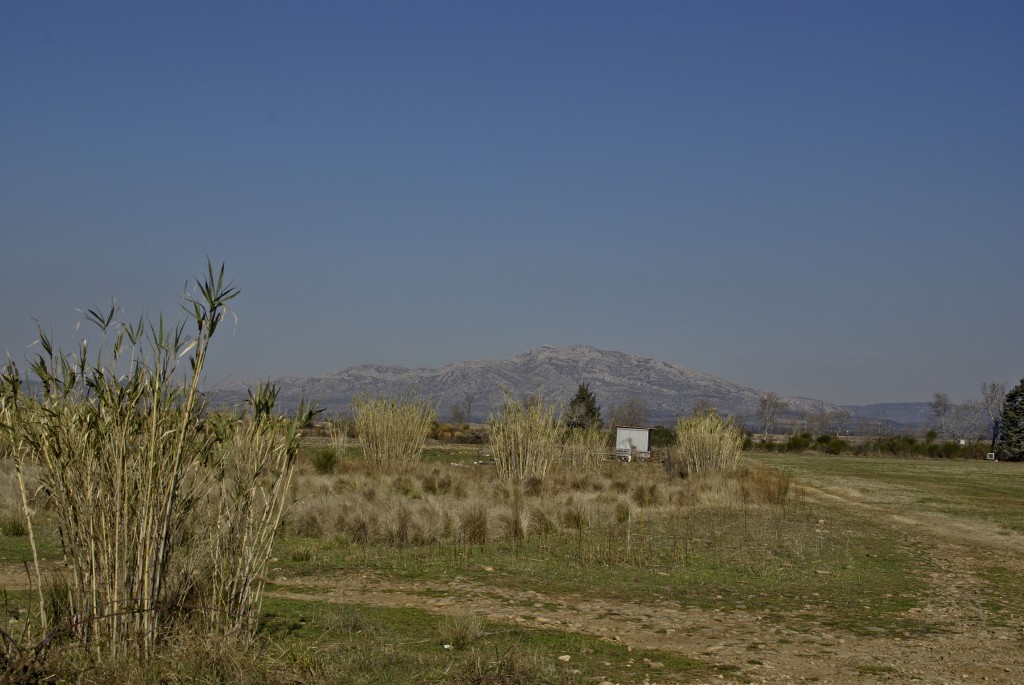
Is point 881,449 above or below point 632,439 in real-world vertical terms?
below

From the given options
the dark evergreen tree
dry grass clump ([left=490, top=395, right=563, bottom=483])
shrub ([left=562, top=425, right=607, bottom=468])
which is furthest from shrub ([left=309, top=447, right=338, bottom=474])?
the dark evergreen tree

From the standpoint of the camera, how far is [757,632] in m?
8.12

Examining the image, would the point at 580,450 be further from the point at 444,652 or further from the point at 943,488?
the point at 444,652

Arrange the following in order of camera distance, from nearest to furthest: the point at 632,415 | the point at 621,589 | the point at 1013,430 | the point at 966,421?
the point at 621,589 < the point at 1013,430 < the point at 632,415 < the point at 966,421

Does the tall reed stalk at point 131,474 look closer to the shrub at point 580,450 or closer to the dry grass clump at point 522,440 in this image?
the dry grass clump at point 522,440

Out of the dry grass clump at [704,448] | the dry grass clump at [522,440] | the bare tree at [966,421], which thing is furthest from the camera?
the bare tree at [966,421]

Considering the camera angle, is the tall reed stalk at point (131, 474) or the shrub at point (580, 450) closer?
the tall reed stalk at point (131, 474)

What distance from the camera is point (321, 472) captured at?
2234 cm

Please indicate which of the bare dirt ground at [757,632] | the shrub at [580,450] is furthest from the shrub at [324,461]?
the bare dirt ground at [757,632]

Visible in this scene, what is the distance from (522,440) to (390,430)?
13.0 feet

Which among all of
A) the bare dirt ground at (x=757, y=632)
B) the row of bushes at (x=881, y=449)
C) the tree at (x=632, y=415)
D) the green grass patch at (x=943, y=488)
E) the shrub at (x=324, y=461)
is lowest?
the bare dirt ground at (x=757, y=632)

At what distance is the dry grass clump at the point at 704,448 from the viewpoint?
2544cm

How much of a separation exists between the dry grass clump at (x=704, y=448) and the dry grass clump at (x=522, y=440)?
220 inches

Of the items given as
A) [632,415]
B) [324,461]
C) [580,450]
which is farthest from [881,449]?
[324,461]
